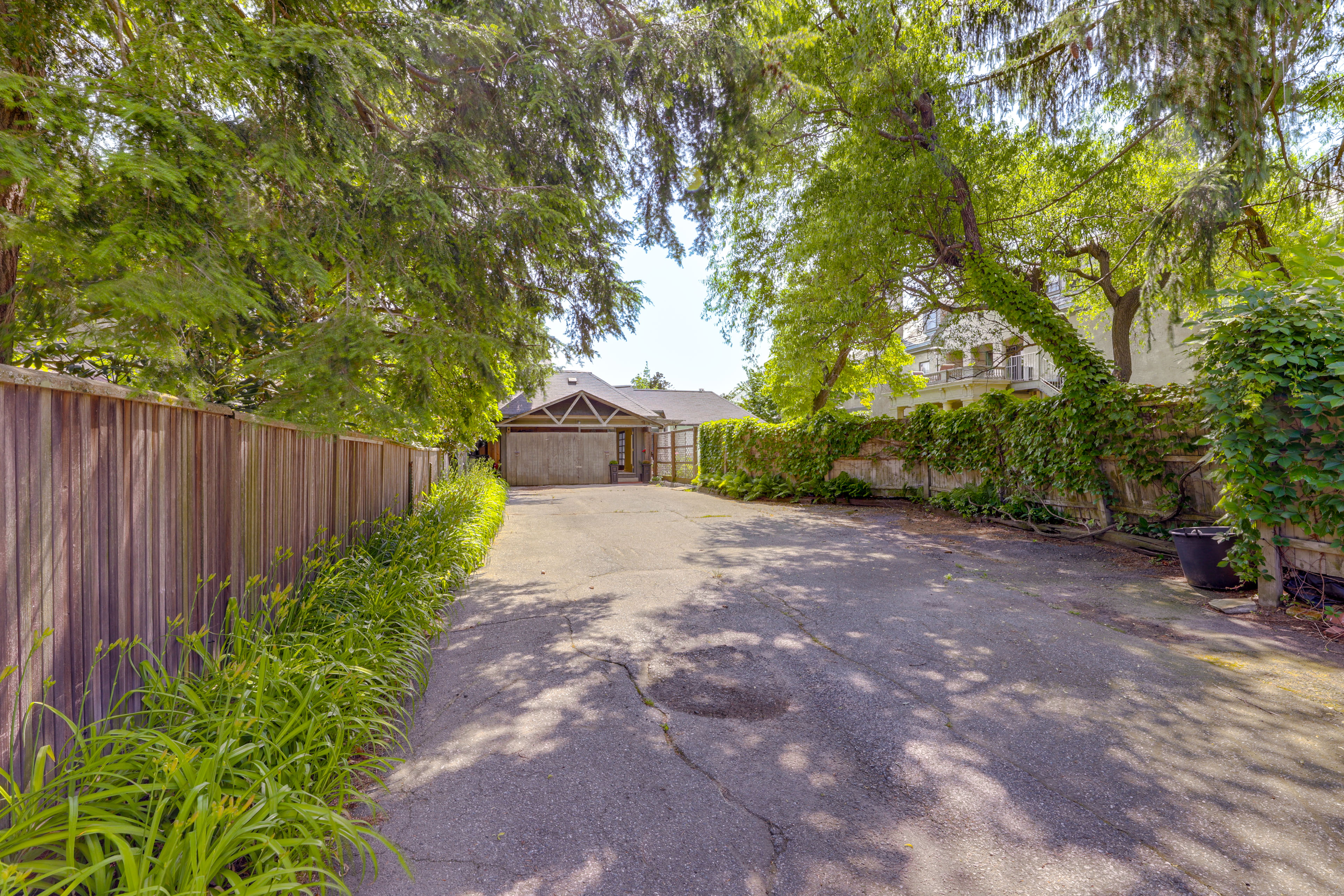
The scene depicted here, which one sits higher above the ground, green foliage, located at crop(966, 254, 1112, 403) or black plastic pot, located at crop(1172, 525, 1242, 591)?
green foliage, located at crop(966, 254, 1112, 403)

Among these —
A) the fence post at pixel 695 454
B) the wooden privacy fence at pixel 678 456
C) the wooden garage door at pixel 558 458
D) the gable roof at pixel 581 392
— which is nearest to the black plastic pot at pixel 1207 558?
the fence post at pixel 695 454

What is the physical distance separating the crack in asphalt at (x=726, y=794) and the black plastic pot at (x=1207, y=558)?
4.84m

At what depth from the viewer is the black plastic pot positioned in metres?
5.20

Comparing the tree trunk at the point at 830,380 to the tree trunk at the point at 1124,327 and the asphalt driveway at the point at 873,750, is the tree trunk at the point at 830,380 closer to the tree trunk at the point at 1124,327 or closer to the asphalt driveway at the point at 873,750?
the tree trunk at the point at 1124,327

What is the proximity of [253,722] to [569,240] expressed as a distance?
3585 mm

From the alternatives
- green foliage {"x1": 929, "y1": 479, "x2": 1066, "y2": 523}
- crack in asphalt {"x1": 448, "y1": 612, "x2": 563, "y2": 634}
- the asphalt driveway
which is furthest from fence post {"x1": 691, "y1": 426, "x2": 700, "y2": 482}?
the asphalt driveway

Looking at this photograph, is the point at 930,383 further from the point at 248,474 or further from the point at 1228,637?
the point at 248,474

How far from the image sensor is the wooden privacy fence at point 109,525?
1.89 m

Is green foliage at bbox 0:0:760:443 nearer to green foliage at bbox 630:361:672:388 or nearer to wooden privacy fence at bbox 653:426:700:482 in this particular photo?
wooden privacy fence at bbox 653:426:700:482

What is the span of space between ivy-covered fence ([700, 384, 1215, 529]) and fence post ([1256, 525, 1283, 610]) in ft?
2.89

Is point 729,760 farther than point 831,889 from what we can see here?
Yes

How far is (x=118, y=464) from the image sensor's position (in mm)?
2350

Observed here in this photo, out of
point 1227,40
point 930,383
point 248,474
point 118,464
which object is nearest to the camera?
point 118,464

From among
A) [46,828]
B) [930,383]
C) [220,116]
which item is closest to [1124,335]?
[220,116]
